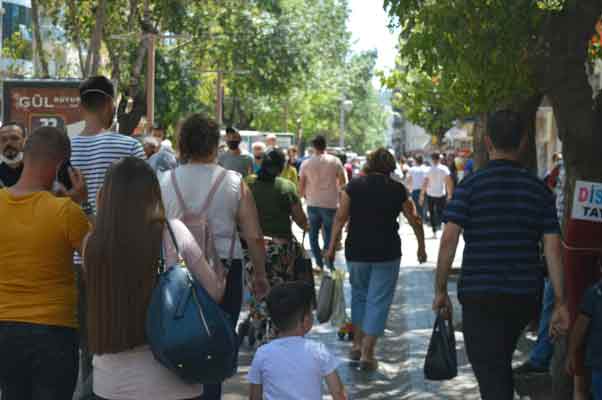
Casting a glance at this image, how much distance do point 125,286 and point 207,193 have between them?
1828 millimetres

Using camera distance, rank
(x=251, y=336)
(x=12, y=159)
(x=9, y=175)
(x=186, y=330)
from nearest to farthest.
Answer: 1. (x=186, y=330)
2. (x=9, y=175)
3. (x=12, y=159)
4. (x=251, y=336)

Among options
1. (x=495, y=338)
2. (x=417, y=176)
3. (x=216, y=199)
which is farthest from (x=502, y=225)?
(x=417, y=176)

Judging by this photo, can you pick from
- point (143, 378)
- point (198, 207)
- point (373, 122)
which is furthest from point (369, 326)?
point (373, 122)

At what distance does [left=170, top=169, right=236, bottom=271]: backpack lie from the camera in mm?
6211

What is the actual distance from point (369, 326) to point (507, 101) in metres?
3.78

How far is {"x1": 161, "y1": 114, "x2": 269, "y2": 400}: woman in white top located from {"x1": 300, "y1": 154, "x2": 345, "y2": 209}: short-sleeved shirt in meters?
9.91

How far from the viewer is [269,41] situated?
4156 cm

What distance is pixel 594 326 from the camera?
6.32 m

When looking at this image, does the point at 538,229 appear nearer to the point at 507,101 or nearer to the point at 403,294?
the point at 507,101

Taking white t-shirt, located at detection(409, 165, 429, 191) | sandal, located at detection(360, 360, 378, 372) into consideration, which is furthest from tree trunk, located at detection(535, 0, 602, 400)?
white t-shirt, located at detection(409, 165, 429, 191)

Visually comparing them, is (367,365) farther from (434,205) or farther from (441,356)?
(434,205)

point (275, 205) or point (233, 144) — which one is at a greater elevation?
point (233, 144)

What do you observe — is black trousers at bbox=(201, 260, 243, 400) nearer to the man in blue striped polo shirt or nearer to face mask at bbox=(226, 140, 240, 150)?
the man in blue striped polo shirt

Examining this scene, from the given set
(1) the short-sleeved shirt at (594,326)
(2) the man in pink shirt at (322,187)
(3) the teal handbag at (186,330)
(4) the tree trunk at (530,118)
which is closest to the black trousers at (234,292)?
(1) the short-sleeved shirt at (594,326)
